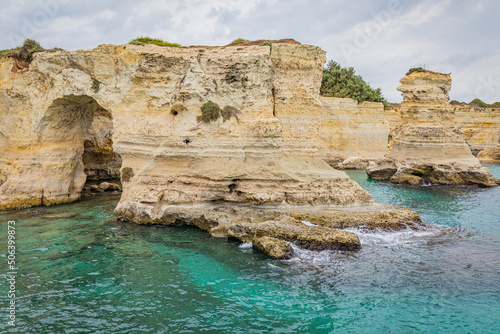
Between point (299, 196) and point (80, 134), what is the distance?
12.4 m

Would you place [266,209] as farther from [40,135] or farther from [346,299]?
[40,135]

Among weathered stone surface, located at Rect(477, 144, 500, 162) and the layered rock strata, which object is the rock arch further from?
weathered stone surface, located at Rect(477, 144, 500, 162)

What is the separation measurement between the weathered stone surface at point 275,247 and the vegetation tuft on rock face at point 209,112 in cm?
578

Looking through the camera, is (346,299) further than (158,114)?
No

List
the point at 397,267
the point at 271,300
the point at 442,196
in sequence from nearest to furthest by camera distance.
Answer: the point at 271,300, the point at 397,267, the point at 442,196

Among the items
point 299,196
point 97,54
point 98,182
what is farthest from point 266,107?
point 98,182

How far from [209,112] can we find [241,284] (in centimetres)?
760

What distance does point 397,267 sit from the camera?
31.5 ft

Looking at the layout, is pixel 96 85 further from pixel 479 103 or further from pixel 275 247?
pixel 479 103

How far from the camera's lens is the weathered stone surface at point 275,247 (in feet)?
32.9

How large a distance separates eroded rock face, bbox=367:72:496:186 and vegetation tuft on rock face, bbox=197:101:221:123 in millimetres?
18829

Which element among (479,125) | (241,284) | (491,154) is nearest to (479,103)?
(479,125)

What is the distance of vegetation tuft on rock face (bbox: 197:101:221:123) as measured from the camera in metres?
14.1

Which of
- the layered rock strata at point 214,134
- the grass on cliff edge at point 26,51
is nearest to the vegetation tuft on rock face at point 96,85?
the layered rock strata at point 214,134
